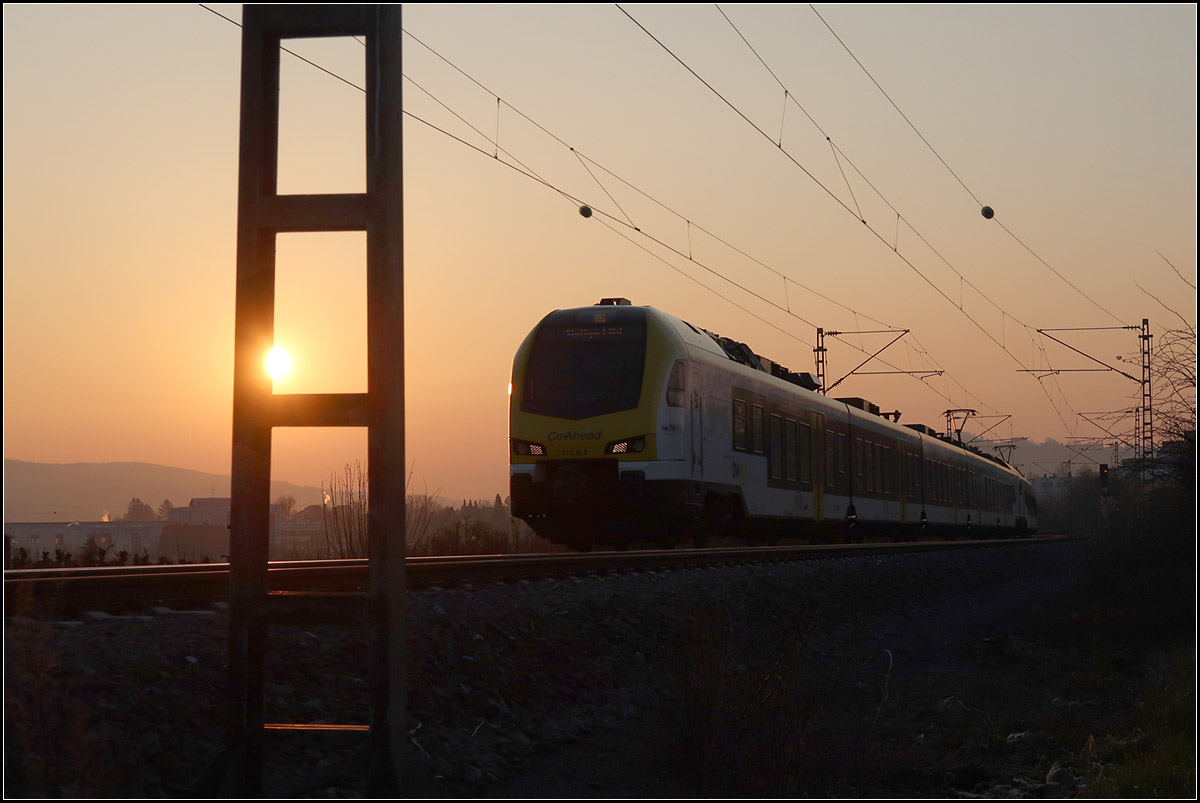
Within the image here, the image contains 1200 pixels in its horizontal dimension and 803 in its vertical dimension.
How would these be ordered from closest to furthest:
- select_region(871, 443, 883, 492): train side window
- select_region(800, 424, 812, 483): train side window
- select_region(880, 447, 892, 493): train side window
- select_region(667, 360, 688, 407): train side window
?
select_region(667, 360, 688, 407): train side window
select_region(800, 424, 812, 483): train side window
select_region(871, 443, 883, 492): train side window
select_region(880, 447, 892, 493): train side window

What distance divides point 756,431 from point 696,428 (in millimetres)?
2956

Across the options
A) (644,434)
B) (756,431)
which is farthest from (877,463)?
(644,434)

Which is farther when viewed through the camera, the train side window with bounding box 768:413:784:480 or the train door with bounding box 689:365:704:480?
the train side window with bounding box 768:413:784:480

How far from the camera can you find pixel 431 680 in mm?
7230

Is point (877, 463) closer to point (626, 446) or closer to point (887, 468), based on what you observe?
point (887, 468)

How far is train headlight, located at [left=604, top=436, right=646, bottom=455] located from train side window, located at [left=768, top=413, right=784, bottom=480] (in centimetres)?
485

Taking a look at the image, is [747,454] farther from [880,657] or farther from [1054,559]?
[1054,559]

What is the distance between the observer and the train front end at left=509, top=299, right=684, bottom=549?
15438 millimetres

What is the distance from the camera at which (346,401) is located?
4.43 metres

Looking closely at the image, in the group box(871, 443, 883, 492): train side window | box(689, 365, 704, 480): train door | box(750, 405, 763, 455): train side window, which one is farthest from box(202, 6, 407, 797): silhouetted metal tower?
box(871, 443, 883, 492): train side window

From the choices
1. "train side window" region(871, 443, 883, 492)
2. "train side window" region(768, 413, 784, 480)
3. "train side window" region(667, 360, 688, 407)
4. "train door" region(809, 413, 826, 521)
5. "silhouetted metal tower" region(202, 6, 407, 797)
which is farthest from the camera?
"train side window" region(871, 443, 883, 492)

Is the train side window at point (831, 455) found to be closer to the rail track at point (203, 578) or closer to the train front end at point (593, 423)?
the train front end at point (593, 423)

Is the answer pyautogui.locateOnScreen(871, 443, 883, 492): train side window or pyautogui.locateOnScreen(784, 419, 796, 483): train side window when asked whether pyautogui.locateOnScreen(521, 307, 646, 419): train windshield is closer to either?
pyautogui.locateOnScreen(784, 419, 796, 483): train side window

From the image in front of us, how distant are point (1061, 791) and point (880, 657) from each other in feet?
18.4
